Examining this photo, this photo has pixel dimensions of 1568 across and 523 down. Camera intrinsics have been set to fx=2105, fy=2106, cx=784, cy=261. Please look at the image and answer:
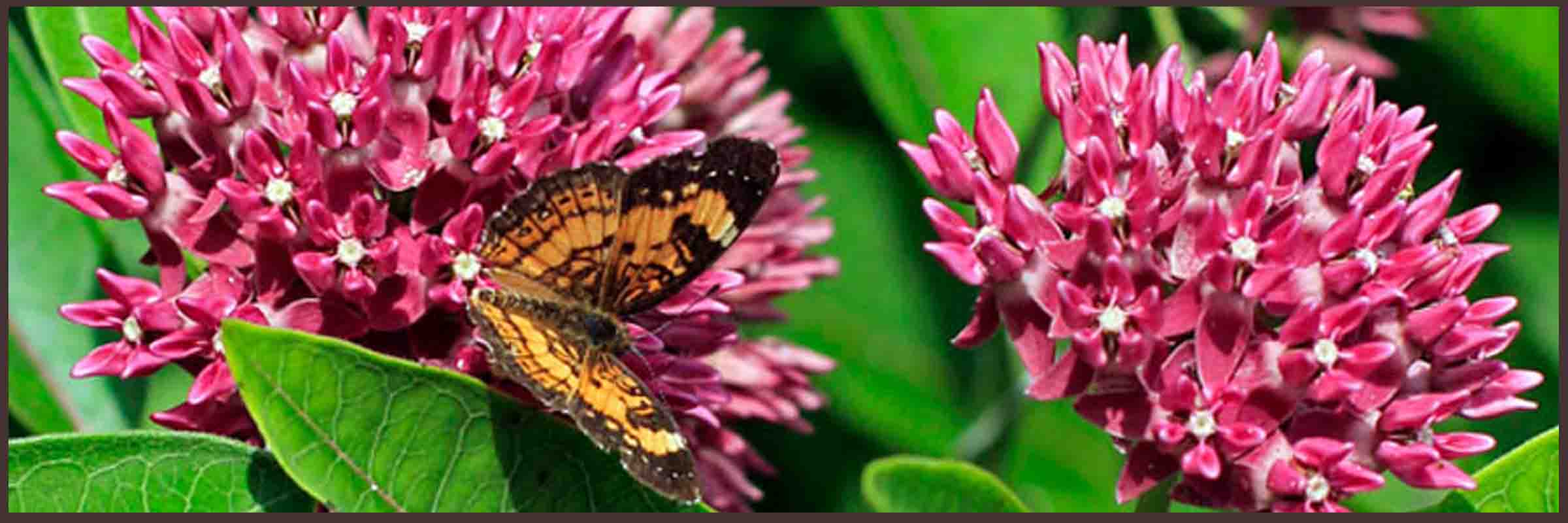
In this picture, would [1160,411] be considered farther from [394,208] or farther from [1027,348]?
[394,208]

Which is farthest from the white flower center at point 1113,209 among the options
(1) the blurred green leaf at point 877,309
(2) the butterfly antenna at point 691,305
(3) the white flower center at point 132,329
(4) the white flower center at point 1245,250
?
(1) the blurred green leaf at point 877,309

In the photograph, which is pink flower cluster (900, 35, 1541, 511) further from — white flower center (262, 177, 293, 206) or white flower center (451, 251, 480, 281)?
white flower center (262, 177, 293, 206)

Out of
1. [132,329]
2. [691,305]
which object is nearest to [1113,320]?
[691,305]

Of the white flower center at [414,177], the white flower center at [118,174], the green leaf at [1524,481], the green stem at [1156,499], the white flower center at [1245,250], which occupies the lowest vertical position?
the green leaf at [1524,481]

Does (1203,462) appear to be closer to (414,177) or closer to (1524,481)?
(1524,481)

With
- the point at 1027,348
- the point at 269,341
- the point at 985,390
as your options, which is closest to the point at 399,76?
the point at 269,341

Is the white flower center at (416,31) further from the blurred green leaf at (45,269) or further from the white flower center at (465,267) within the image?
the blurred green leaf at (45,269)

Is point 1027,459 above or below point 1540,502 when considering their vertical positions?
below
